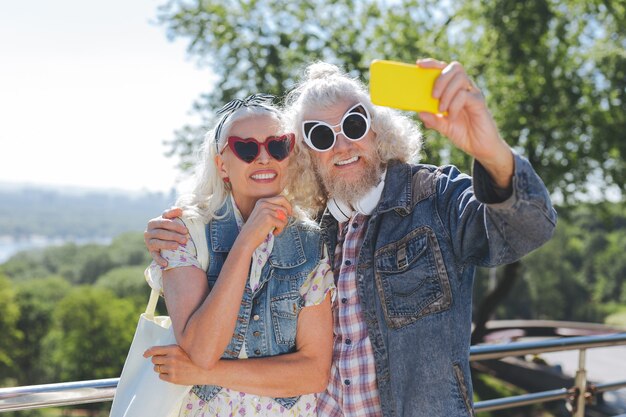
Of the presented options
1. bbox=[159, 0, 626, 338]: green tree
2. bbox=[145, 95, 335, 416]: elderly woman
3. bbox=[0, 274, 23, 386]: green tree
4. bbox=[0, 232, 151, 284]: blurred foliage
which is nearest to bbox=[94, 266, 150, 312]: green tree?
bbox=[0, 274, 23, 386]: green tree

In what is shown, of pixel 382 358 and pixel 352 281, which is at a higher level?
pixel 352 281

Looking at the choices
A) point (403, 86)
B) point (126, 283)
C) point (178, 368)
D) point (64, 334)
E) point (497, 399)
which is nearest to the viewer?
point (403, 86)

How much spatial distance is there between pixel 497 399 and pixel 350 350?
1.17m

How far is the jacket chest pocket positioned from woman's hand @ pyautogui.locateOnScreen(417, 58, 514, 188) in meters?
0.40

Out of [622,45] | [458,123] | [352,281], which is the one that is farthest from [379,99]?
[622,45]

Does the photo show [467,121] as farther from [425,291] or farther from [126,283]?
[126,283]

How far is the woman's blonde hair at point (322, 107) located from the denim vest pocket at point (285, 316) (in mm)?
426

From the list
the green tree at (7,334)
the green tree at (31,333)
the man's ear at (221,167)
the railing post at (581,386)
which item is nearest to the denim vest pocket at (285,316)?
the man's ear at (221,167)

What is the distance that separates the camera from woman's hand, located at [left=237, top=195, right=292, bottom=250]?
6.17 feet

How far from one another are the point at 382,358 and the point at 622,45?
510 inches

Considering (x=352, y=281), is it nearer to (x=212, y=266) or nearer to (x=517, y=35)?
(x=212, y=266)

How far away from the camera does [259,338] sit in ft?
6.54

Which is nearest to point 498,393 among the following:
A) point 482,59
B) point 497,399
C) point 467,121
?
point 482,59

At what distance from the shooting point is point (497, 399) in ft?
9.50
